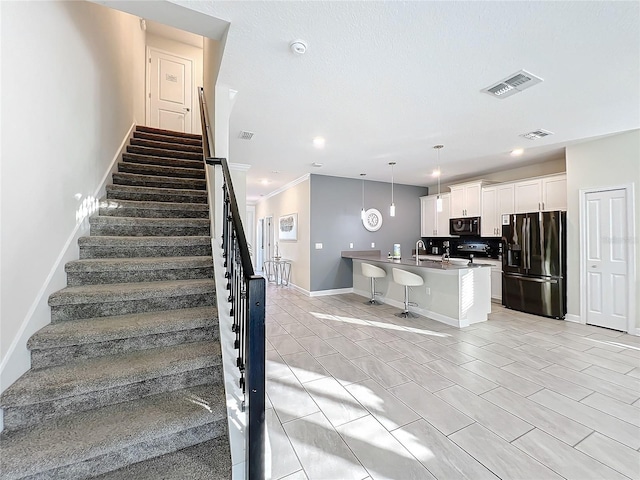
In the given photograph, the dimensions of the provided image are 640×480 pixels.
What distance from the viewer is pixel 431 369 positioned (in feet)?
9.00

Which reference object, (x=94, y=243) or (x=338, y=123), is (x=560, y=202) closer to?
(x=338, y=123)

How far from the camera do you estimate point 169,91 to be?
19.4ft

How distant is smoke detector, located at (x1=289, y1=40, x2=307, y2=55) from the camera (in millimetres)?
2043

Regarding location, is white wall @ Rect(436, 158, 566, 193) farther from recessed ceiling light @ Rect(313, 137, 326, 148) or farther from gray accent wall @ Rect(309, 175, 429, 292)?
recessed ceiling light @ Rect(313, 137, 326, 148)

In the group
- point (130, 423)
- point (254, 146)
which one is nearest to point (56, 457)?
point (130, 423)

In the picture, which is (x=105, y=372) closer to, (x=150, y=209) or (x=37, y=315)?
(x=37, y=315)

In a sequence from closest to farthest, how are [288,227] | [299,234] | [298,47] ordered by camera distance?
[298,47]
[299,234]
[288,227]

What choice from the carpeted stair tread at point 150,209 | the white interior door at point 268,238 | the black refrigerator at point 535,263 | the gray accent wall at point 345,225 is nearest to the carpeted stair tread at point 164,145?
the carpeted stair tread at point 150,209

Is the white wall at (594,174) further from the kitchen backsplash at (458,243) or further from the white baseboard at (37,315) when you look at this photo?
the white baseboard at (37,315)

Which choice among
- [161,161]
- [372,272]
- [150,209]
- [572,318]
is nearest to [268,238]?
[372,272]

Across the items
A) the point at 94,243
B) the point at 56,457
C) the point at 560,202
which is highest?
the point at 560,202

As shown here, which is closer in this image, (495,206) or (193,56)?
(495,206)

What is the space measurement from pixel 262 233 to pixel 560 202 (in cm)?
836

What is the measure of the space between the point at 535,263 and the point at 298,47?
4863mm
